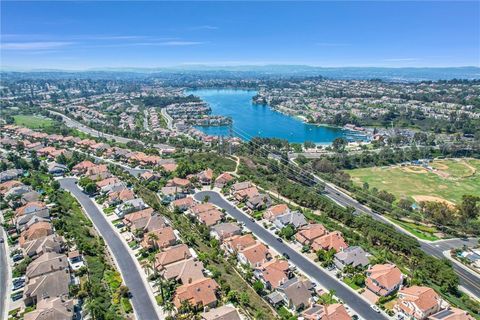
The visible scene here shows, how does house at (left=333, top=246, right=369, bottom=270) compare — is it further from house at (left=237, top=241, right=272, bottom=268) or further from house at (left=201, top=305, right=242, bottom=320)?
house at (left=201, top=305, right=242, bottom=320)

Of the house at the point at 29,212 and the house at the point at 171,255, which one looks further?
the house at the point at 29,212

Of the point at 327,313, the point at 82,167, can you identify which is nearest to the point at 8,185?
the point at 82,167

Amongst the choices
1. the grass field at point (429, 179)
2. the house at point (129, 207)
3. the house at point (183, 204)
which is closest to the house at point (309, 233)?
the house at point (183, 204)

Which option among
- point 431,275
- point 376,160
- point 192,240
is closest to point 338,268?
point 431,275

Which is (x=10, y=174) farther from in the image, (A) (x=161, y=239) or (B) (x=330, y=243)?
(B) (x=330, y=243)

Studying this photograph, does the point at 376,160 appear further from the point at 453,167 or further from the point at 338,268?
the point at 338,268

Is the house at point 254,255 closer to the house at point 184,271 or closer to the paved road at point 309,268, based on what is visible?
the paved road at point 309,268

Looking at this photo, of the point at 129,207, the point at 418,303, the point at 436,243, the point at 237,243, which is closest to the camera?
the point at 418,303
